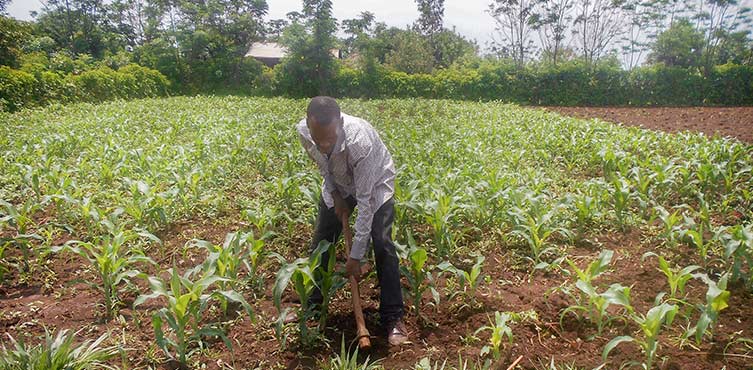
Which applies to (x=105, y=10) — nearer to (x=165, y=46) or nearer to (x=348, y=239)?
(x=165, y=46)

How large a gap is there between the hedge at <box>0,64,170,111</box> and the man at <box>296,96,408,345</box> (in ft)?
44.1

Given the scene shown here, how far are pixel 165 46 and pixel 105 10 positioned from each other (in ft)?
60.0

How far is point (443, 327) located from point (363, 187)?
3.57 feet

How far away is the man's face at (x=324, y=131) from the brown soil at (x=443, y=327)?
1.08 m

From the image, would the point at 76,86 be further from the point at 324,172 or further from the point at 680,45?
the point at 680,45

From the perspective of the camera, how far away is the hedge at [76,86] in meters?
12.3

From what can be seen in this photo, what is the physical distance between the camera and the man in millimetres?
2283

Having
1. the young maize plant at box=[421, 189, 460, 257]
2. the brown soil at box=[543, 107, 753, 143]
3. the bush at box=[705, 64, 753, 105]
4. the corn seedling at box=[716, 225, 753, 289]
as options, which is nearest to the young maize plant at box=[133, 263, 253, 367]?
the young maize plant at box=[421, 189, 460, 257]

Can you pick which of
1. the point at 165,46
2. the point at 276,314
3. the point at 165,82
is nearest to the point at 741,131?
the point at 276,314

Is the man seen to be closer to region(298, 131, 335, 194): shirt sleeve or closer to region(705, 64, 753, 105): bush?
region(298, 131, 335, 194): shirt sleeve

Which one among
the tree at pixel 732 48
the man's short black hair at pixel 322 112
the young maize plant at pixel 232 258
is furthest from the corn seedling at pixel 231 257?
the tree at pixel 732 48

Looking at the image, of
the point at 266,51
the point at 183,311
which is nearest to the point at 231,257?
the point at 183,311

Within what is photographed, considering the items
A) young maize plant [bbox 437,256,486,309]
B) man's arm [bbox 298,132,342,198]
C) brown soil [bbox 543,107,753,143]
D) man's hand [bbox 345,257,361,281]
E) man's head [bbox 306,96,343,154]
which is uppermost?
man's head [bbox 306,96,343,154]

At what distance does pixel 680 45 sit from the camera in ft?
78.3
